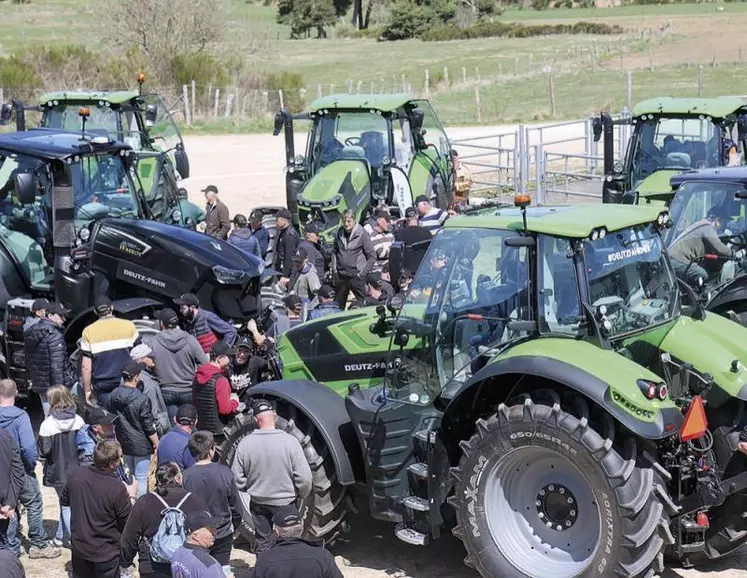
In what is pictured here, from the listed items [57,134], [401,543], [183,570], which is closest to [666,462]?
[401,543]

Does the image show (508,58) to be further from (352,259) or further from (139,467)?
(139,467)

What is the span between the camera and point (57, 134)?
13.0 metres

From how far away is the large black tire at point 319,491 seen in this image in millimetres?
8102

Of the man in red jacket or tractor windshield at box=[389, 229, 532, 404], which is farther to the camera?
the man in red jacket

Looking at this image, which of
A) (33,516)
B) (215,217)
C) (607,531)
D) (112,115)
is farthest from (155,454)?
(112,115)

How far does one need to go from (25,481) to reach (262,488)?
1.98 m

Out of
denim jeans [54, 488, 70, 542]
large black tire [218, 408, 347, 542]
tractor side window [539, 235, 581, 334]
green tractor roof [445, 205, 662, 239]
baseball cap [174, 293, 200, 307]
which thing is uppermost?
green tractor roof [445, 205, 662, 239]

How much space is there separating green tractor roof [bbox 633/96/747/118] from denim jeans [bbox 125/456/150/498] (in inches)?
390

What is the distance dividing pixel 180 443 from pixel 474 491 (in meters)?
2.15

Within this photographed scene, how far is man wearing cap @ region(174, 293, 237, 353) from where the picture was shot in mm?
10930

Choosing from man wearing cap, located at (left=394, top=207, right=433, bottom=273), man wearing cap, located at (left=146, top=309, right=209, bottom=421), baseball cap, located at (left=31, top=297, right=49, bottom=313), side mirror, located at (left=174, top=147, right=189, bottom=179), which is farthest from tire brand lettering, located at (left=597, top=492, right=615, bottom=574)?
side mirror, located at (left=174, top=147, right=189, bottom=179)

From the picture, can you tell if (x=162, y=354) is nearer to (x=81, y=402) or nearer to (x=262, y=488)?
(x=81, y=402)

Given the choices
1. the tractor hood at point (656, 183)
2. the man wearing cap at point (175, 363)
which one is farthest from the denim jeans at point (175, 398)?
the tractor hood at point (656, 183)

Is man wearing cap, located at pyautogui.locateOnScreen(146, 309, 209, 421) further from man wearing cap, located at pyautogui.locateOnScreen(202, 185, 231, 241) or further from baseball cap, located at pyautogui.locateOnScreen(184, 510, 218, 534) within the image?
man wearing cap, located at pyautogui.locateOnScreen(202, 185, 231, 241)
